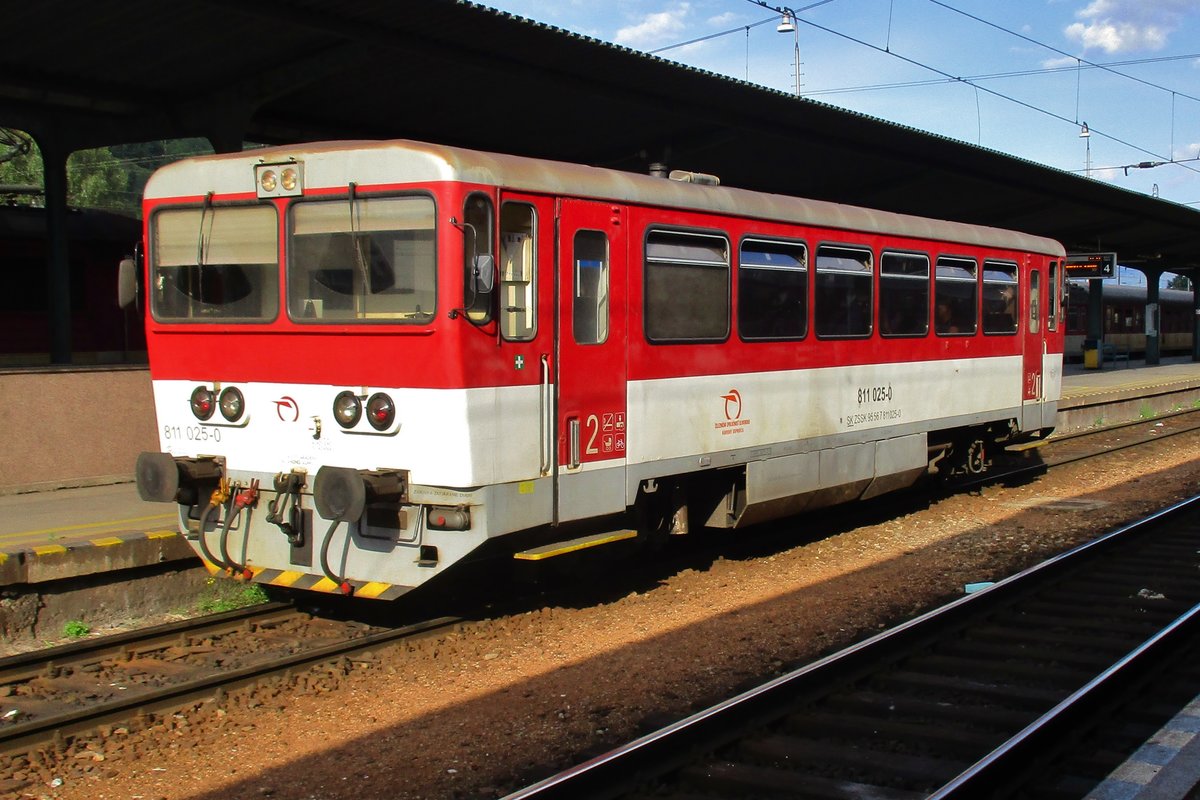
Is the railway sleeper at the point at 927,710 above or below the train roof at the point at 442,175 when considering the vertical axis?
below

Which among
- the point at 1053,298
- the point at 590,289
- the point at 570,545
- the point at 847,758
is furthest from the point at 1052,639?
the point at 1053,298

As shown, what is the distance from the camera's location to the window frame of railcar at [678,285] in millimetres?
8078

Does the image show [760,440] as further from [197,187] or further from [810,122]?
[810,122]

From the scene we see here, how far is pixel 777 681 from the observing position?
5957mm

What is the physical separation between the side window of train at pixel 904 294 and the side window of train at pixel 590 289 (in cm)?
401

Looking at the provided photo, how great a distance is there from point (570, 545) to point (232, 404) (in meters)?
2.38

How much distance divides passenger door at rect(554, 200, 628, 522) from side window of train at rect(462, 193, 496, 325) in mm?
624

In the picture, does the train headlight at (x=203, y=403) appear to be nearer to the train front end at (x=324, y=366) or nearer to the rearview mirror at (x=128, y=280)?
the train front end at (x=324, y=366)

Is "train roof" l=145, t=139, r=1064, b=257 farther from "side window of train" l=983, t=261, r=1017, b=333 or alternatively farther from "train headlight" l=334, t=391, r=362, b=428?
"side window of train" l=983, t=261, r=1017, b=333

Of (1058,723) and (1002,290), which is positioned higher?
(1002,290)

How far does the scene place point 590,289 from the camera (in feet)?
25.1

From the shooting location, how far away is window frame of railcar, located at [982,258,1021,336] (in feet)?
41.1

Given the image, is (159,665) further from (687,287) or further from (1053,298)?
(1053,298)

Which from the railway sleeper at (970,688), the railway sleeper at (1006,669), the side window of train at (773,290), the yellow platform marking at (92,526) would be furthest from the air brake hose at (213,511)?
the railway sleeper at (1006,669)
